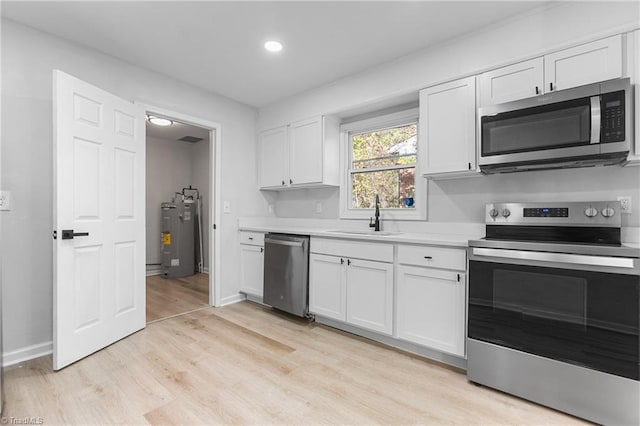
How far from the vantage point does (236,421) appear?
64.2 inches

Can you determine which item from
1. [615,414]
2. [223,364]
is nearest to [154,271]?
[223,364]

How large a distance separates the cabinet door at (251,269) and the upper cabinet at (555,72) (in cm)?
270

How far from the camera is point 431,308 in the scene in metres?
2.25

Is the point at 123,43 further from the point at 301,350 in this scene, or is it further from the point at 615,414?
the point at 615,414

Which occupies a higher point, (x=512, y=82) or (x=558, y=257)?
(x=512, y=82)

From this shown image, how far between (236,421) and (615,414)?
1970mm

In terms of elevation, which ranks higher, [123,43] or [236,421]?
[123,43]

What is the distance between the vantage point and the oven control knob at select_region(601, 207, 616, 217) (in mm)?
1864

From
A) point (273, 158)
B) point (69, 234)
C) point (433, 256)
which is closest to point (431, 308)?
point (433, 256)

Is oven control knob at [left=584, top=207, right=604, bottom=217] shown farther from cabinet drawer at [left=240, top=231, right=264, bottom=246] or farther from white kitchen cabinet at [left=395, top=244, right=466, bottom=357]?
cabinet drawer at [left=240, top=231, right=264, bottom=246]

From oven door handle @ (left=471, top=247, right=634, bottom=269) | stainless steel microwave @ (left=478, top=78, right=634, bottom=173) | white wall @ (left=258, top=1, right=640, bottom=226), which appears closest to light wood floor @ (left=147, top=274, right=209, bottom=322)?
white wall @ (left=258, top=1, right=640, bottom=226)

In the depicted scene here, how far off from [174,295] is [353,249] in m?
2.68

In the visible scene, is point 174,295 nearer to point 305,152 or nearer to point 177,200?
point 177,200

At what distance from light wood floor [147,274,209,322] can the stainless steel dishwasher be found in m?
0.97
